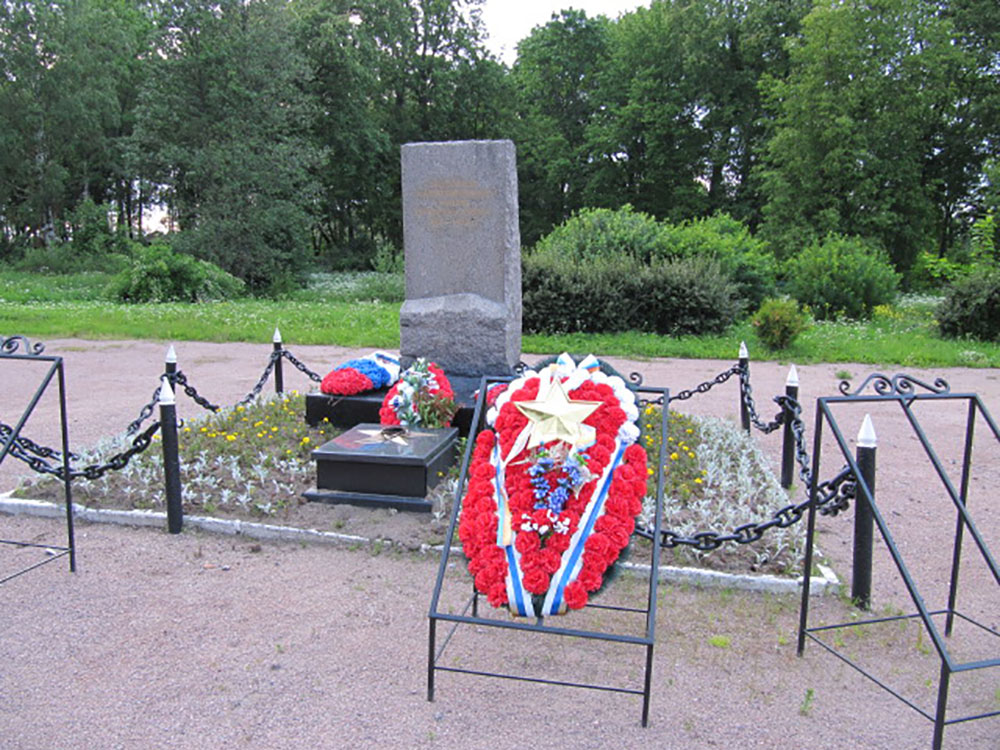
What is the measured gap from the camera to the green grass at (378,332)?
11688mm

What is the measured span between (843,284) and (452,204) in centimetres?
1227

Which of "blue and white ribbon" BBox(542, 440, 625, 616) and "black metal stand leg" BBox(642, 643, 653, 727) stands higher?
"blue and white ribbon" BBox(542, 440, 625, 616)

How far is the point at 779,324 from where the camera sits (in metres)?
11.7

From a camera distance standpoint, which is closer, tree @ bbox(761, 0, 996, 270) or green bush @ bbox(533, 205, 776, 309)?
green bush @ bbox(533, 205, 776, 309)

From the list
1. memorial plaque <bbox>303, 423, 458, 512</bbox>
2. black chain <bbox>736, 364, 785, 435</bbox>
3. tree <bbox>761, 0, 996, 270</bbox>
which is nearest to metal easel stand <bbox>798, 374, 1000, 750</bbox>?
black chain <bbox>736, 364, 785, 435</bbox>

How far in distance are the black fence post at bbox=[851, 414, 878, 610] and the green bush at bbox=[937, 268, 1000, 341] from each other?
11.1 meters

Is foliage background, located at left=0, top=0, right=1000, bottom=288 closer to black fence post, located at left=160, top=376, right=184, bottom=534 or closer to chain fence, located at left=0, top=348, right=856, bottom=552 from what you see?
chain fence, located at left=0, top=348, right=856, bottom=552

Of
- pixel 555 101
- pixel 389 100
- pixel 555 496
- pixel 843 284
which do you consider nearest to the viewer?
pixel 555 496

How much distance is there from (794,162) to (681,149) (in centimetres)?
759

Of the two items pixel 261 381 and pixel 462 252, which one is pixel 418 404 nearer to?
pixel 462 252

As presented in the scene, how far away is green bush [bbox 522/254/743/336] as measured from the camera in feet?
43.3

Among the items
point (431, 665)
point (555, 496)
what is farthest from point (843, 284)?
point (431, 665)

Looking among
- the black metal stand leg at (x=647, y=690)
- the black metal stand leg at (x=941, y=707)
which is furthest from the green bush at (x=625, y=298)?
the black metal stand leg at (x=941, y=707)

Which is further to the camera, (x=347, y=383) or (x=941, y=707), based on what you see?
(x=347, y=383)
